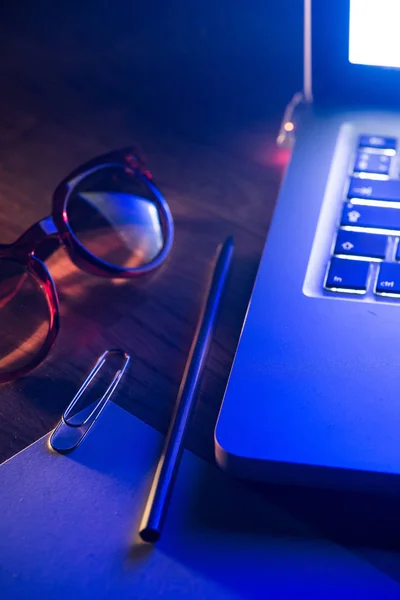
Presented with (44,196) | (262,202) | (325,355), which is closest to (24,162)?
(44,196)

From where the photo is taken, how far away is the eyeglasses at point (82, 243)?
16.9 inches

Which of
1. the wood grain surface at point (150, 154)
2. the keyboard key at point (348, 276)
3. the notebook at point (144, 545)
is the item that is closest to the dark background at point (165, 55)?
the wood grain surface at point (150, 154)

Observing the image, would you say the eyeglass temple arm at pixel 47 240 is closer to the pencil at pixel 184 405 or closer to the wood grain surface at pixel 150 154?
the wood grain surface at pixel 150 154

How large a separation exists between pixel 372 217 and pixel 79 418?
0.71 feet

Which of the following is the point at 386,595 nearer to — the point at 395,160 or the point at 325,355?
the point at 325,355

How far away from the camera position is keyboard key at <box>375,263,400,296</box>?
1.30ft

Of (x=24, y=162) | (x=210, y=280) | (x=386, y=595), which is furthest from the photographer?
(x=24, y=162)

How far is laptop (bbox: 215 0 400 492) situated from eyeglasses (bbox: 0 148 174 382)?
0.32ft

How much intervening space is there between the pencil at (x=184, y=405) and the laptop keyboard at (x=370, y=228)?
0.24ft

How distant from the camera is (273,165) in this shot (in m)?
0.55

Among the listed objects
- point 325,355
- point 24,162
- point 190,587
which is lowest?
point 190,587

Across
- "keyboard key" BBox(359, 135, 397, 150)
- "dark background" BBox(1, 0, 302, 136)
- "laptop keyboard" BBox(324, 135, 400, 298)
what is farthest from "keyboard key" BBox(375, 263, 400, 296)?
"dark background" BBox(1, 0, 302, 136)

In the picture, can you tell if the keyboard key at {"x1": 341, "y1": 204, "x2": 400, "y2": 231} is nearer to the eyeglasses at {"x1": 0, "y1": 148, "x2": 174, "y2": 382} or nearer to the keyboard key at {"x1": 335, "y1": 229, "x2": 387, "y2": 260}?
the keyboard key at {"x1": 335, "y1": 229, "x2": 387, "y2": 260}

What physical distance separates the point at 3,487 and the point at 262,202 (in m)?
0.28
